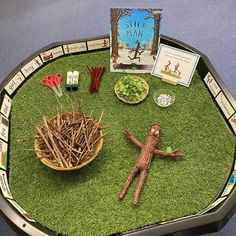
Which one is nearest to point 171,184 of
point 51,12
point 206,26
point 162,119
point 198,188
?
point 198,188

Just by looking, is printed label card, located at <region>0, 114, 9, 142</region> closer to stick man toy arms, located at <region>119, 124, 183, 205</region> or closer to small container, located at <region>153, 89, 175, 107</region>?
stick man toy arms, located at <region>119, 124, 183, 205</region>

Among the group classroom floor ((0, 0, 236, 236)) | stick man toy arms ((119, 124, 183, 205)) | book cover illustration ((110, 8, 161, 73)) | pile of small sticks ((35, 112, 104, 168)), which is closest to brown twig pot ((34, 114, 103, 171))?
pile of small sticks ((35, 112, 104, 168))

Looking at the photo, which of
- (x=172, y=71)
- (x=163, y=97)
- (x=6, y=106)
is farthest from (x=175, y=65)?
(x=6, y=106)

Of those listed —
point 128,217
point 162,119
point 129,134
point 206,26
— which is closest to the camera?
point 128,217

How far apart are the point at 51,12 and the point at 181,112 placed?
1780 millimetres

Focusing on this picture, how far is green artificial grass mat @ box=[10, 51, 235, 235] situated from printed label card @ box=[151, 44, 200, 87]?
0.04 meters

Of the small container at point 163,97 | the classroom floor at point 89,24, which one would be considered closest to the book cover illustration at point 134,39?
the small container at point 163,97

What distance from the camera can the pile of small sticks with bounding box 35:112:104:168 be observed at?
1296mm

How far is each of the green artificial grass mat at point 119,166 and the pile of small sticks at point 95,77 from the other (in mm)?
28

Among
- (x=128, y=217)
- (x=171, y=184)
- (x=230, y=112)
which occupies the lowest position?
(x=128, y=217)

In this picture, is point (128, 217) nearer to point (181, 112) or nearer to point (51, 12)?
point (181, 112)

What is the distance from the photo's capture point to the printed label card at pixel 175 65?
1.60 meters

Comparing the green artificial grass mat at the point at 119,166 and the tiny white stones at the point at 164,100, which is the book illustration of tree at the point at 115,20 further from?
the tiny white stones at the point at 164,100

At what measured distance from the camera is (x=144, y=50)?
5.41 ft
